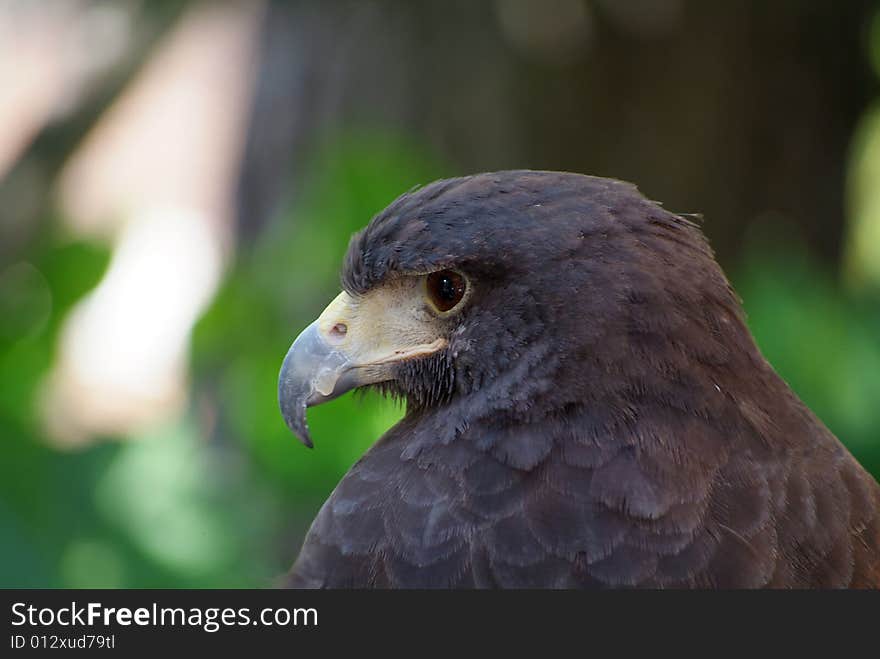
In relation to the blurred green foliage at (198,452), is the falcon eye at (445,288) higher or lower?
higher

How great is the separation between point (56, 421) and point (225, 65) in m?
2.19

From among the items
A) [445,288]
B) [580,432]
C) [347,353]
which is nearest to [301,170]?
[347,353]

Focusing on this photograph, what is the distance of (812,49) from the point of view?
5.93m

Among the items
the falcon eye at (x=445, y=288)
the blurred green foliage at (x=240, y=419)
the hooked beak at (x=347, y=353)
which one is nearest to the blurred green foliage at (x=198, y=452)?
the blurred green foliage at (x=240, y=419)

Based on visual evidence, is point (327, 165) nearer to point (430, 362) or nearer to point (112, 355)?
point (112, 355)

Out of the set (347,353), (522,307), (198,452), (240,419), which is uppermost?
(522,307)

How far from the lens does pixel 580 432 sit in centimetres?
206

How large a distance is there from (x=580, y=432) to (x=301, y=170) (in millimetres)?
3772

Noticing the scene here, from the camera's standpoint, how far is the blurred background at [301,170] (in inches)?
163

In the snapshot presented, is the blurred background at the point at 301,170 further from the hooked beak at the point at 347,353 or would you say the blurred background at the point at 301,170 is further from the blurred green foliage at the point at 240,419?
the hooked beak at the point at 347,353

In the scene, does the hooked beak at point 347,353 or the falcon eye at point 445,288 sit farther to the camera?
the hooked beak at point 347,353

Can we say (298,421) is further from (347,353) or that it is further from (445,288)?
(445,288)

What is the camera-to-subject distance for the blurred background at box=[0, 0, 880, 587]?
4141 millimetres

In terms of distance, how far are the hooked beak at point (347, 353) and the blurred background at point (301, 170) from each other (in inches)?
60.1
